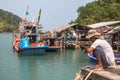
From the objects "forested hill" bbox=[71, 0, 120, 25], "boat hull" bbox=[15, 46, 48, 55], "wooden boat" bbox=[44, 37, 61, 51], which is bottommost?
"boat hull" bbox=[15, 46, 48, 55]

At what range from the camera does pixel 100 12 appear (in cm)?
6712

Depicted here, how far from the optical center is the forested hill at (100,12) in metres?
62.4

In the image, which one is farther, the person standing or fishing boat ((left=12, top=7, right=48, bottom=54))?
fishing boat ((left=12, top=7, right=48, bottom=54))

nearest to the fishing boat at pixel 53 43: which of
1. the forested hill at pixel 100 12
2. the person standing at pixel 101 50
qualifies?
the forested hill at pixel 100 12

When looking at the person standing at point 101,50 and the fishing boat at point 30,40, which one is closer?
the person standing at point 101,50

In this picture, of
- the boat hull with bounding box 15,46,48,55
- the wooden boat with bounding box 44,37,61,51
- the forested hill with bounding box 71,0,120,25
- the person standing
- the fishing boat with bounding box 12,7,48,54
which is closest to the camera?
the person standing

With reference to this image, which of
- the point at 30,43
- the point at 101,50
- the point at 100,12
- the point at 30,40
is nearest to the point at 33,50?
the point at 30,43

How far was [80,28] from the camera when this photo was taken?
47.5 metres

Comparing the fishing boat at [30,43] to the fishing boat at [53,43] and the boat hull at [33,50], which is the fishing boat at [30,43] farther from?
the fishing boat at [53,43]

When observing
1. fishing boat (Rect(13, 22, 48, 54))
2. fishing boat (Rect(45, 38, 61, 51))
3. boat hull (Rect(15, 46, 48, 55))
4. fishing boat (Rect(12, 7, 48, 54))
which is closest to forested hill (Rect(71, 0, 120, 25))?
fishing boat (Rect(45, 38, 61, 51))

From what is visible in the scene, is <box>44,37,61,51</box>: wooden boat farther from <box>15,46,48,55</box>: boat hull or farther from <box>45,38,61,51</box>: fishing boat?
<box>15,46,48,55</box>: boat hull

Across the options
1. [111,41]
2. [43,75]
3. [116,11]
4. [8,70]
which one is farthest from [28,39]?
[116,11]

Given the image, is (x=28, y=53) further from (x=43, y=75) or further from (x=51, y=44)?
(x=43, y=75)

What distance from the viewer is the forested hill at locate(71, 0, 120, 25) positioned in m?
62.4
